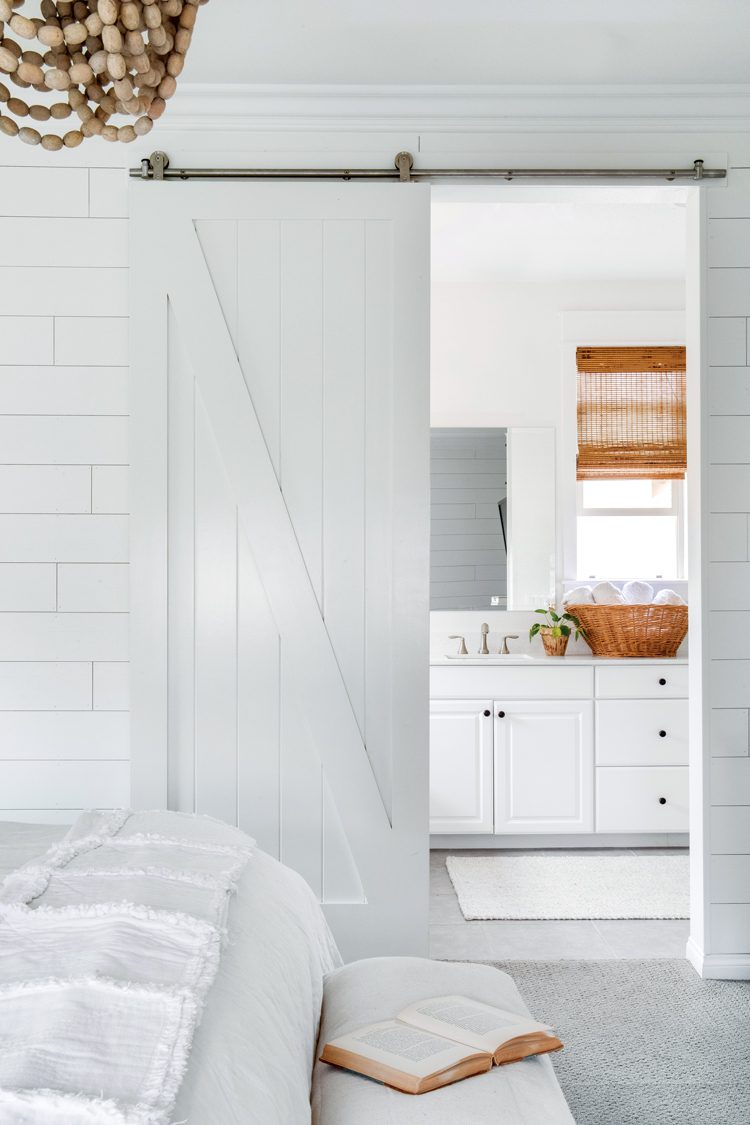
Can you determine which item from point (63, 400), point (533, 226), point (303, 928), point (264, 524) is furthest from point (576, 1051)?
point (533, 226)

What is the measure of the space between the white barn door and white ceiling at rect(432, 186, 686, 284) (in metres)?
1.13

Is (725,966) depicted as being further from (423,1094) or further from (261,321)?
(261,321)

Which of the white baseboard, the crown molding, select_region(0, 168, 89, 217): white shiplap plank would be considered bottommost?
the white baseboard

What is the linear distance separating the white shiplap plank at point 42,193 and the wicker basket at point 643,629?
112 inches

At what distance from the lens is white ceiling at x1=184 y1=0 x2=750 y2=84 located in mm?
2469

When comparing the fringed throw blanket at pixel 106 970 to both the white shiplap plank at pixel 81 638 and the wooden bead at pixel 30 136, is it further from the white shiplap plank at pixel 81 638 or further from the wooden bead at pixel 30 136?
the white shiplap plank at pixel 81 638

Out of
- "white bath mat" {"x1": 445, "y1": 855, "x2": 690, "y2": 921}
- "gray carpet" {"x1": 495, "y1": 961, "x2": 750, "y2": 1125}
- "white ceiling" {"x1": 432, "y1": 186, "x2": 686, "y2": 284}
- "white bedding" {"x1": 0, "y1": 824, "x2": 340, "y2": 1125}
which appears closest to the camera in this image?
"white bedding" {"x1": 0, "y1": 824, "x2": 340, "y2": 1125}

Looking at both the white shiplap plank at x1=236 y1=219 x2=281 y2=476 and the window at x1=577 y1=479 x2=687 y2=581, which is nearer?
the white shiplap plank at x1=236 y1=219 x2=281 y2=476

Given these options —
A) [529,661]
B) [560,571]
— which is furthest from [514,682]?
[560,571]

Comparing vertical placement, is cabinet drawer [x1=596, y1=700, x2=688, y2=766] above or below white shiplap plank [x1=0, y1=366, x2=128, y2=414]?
below

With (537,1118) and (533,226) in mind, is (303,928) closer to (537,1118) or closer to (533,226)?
(537,1118)

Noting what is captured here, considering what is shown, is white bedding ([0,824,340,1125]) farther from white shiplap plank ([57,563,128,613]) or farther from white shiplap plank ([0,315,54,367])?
white shiplap plank ([0,315,54,367])

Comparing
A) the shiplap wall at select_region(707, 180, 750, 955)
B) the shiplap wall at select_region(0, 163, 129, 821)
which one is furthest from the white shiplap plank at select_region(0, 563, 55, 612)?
the shiplap wall at select_region(707, 180, 750, 955)

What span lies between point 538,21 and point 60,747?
248 centimetres
